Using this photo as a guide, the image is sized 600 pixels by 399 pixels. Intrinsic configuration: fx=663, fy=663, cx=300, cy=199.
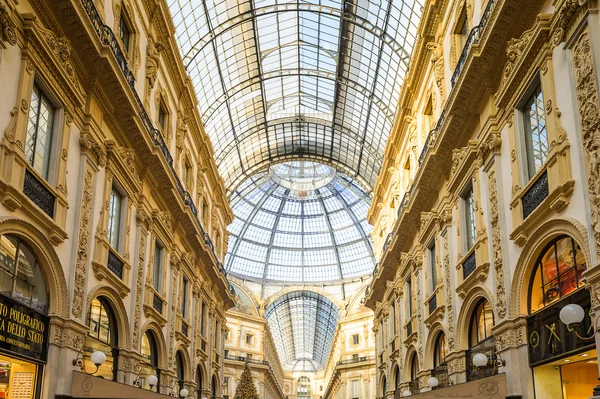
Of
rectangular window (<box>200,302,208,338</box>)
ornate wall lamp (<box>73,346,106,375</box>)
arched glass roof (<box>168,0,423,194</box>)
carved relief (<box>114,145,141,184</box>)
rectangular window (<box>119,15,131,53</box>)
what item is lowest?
ornate wall lamp (<box>73,346,106,375</box>)

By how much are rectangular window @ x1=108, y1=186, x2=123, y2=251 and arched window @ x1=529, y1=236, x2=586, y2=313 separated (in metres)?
11.5

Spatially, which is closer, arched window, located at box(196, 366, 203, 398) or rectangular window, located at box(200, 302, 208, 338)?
arched window, located at box(196, 366, 203, 398)

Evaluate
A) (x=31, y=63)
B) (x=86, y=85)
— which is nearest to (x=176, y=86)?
(x=86, y=85)

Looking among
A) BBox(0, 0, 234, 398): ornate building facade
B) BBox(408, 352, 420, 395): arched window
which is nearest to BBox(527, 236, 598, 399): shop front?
BBox(0, 0, 234, 398): ornate building facade

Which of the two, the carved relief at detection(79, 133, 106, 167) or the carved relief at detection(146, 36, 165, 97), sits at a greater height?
the carved relief at detection(146, 36, 165, 97)

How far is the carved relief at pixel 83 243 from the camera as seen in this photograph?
607 inches

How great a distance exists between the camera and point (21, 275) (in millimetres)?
13281

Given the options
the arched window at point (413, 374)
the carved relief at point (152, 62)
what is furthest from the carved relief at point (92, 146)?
the arched window at point (413, 374)

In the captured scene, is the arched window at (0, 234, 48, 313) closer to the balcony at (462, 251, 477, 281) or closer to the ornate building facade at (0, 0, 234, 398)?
the ornate building facade at (0, 0, 234, 398)

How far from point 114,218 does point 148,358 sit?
5748 millimetres

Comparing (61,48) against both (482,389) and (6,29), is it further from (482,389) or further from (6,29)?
(482,389)

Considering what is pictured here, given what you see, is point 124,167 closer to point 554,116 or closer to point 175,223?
point 175,223

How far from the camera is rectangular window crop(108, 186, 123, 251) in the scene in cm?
1909

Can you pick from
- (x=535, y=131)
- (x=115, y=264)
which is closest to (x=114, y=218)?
(x=115, y=264)
